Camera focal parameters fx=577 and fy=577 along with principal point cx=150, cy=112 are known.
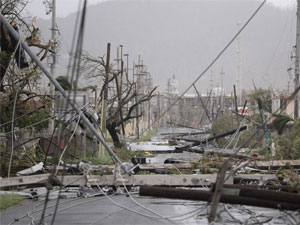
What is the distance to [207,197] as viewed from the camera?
6.49m

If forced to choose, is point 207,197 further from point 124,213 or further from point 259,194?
point 124,213

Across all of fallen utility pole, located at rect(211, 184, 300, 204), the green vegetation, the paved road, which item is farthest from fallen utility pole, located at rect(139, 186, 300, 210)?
the green vegetation

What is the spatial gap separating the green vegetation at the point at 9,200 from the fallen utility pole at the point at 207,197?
5313mm

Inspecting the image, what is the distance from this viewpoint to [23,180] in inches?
470

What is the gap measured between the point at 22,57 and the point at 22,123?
18.9 ft

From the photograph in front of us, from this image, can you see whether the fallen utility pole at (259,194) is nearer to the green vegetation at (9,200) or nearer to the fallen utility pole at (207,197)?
the fallen utility pole at (207,197)

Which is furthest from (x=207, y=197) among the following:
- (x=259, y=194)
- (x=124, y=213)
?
(x=124, y=213)

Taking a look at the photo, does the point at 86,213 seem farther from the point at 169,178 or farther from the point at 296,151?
the point at 296,151

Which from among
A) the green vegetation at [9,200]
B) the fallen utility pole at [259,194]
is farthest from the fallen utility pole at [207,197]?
the green vegetation at [9,200]

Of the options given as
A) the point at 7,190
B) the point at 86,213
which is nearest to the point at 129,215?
the point at 86,213

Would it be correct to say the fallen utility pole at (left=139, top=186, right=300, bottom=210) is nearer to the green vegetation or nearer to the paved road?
the paved road

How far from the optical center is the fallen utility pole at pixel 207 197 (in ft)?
21.1

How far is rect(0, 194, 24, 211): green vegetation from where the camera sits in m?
11.2

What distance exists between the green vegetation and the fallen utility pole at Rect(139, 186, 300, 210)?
5313 millimetres
